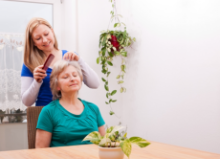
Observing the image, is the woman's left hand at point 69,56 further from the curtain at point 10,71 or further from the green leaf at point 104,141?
the curtain at point 10,71

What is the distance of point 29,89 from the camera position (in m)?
1.77

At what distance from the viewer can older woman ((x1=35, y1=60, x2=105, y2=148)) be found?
1.49 m

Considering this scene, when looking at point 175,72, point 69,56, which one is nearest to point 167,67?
point 175,72

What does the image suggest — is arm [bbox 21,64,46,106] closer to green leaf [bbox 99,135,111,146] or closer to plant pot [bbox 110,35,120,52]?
green leaf [bbox 99,135,111,146]

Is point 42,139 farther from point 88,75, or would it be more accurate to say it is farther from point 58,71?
point 88,75

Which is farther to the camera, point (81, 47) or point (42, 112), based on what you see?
point (81, 47)

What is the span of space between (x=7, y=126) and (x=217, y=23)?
2.17 metres

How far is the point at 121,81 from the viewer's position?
9.84ft

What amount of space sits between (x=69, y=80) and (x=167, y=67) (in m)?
1.16

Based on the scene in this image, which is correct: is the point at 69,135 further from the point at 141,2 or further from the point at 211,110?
the point at 141,2

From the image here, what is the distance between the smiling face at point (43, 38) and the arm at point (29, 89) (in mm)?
215

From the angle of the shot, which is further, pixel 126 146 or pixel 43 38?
pixel 43 38

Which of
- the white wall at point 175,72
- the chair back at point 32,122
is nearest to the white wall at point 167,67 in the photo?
the white wall at point 175,72

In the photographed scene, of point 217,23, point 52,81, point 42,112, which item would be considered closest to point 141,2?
point 217,23
